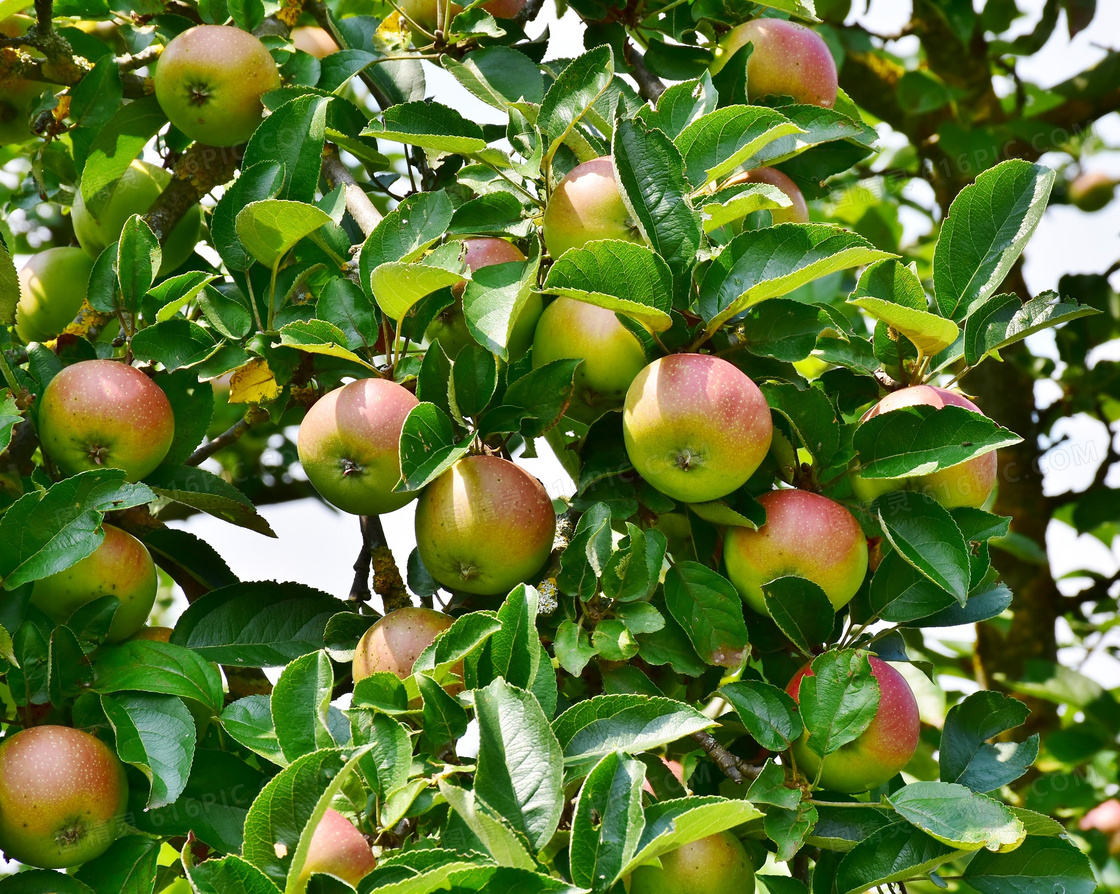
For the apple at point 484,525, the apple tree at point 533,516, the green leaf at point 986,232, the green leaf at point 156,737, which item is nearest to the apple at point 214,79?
the apple tree at point 533,516

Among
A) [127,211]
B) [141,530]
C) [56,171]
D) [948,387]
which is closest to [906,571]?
[948,387]

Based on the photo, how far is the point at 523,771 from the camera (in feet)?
2.74

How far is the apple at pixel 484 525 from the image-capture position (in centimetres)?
109

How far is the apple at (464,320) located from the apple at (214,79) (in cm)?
43

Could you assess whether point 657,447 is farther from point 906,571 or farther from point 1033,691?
point 1033,691

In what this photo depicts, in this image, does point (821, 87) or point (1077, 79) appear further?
point (1077, 79)

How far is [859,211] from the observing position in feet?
10.7

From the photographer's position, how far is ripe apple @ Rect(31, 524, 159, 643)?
3.84ft

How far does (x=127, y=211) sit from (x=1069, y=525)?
9.35ft

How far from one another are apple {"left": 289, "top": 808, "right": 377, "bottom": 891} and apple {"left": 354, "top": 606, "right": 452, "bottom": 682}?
21 cm

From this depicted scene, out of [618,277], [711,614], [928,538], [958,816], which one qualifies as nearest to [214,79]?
[618,277]

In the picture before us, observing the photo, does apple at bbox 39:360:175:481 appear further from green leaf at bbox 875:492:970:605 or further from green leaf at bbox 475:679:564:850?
green leaf at bbox 875:492:970:605

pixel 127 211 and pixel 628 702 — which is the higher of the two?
pixel 127 211

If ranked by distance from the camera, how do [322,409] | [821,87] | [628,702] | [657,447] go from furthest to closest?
[821,87], [322,409], [657,447], [628,702]
